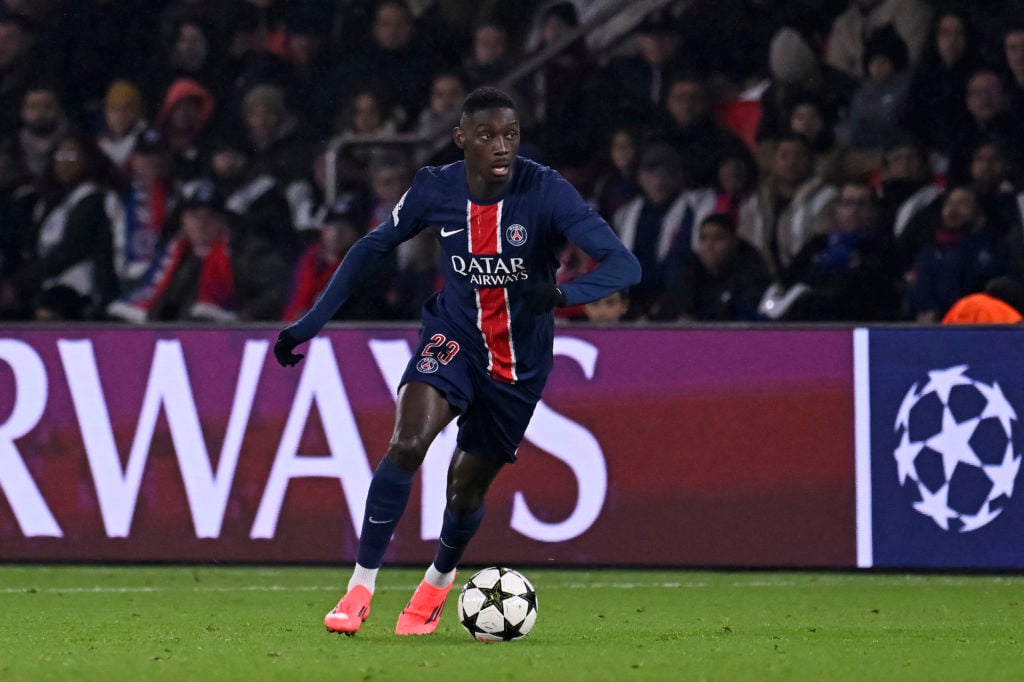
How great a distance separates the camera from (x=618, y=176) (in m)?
11.1

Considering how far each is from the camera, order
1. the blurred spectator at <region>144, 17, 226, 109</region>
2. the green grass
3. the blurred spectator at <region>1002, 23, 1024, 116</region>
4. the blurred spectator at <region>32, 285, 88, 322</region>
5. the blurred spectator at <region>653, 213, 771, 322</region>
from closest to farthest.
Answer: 1. the green grass
2. the blurred spectator at <region>653, 213, 771, 322</region>
3. the blurred spectator at <region>1002, 23, 1024, 116</region>
4. the blurred spectator at <region>32, 285, 88, 322</region>
5. the blurred spectator at <region>144, 17, 226, 109</region>

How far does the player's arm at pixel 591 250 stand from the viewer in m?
5.84

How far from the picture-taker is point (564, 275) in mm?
10562

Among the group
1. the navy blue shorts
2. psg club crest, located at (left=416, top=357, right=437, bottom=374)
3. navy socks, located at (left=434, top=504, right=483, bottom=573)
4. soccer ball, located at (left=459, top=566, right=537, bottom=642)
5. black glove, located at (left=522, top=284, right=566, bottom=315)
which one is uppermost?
black glove, located at (left=522, top=284, right=566, bottom=315)

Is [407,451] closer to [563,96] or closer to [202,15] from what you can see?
[563,96]

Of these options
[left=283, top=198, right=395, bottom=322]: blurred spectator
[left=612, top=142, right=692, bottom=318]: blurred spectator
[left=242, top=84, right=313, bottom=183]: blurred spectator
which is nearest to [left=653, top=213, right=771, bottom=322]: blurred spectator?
[left=612, top=142, right=692, bottom=318]: blurred spectator

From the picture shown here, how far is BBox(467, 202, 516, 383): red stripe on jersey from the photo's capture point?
6203 millimetres

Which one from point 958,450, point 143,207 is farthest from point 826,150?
point 143,207

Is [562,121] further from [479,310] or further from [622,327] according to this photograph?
[479,310]

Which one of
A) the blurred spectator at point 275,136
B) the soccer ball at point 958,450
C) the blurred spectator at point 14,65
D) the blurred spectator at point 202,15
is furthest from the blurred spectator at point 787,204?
the blurred spectator at point 14,65

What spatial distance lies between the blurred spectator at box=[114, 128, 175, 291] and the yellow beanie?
0.26 metres

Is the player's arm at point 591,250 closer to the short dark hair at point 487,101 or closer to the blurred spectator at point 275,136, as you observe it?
the short dark hair at point 487,101

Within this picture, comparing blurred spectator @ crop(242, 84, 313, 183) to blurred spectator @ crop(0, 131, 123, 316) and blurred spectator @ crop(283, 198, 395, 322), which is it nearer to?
blurred spectator @ crop(283, 198, 395, 322)

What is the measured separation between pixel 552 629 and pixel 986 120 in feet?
17.5
